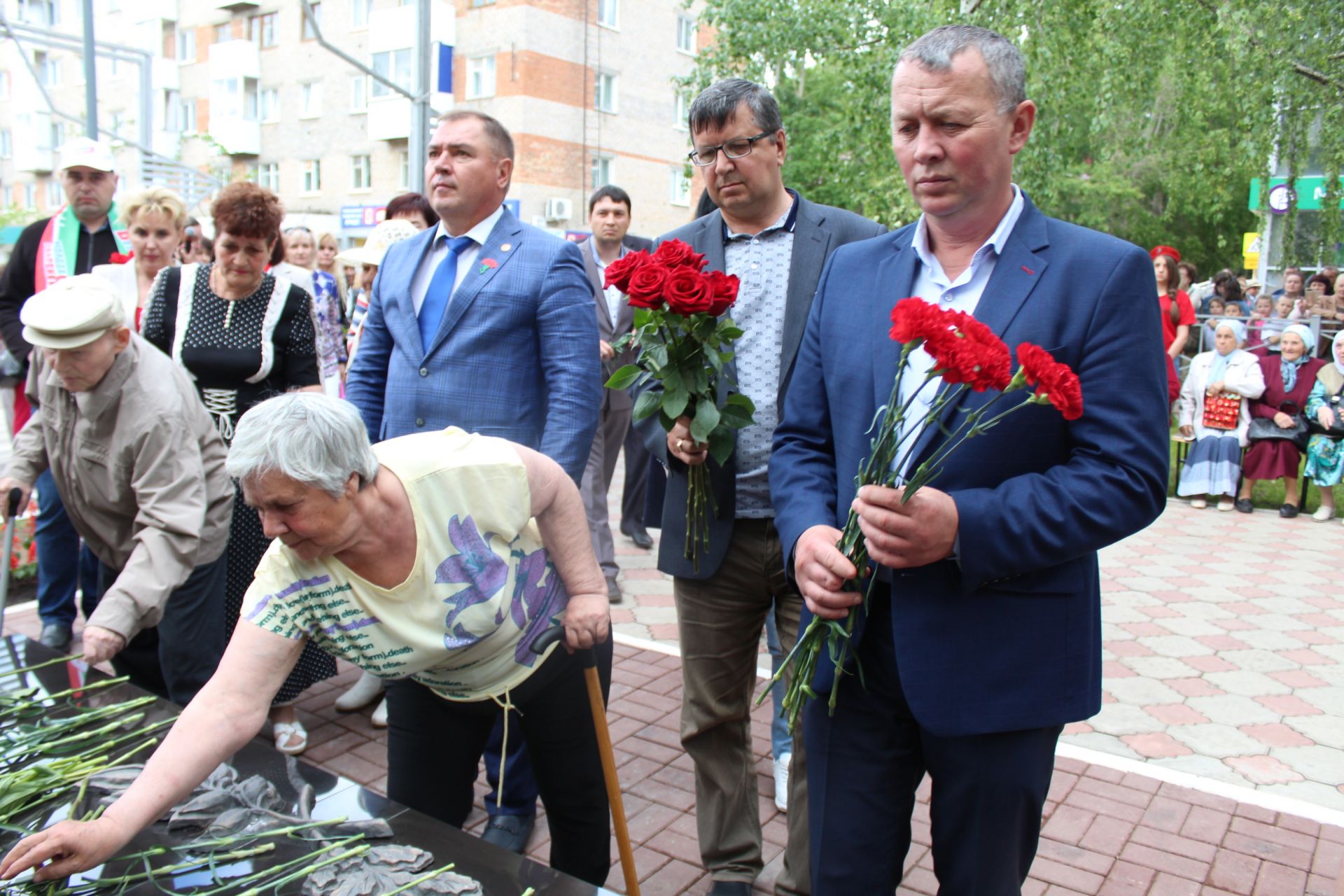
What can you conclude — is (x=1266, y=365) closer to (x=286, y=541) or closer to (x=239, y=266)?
(x=239, y=266)

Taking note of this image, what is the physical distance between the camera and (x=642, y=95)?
32812 mm

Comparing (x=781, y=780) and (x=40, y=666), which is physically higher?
(x=40, y=666)

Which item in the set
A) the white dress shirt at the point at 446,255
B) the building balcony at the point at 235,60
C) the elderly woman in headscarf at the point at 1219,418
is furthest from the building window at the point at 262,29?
the white dress shirt at the point at 446,255

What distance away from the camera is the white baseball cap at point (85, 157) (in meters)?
5.35

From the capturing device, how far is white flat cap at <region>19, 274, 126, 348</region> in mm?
3154

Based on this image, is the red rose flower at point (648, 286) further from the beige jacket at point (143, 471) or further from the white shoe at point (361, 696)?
the white shoe at point (361, 696)

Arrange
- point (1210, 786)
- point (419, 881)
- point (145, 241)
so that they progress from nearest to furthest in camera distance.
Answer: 1. point (419, 881)
2. point (1210, 786)
3. point (145, 241)

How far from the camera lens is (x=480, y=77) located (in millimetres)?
30234

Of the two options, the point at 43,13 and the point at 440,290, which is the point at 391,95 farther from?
the point at 440,290

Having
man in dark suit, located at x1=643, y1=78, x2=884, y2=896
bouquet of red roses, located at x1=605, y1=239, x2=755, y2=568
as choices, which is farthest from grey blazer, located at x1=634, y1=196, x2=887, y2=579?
bouquet of red roses, located at x1=605, y1=239, x2=755, y2=568

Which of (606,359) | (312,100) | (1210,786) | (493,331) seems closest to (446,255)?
(493,331)

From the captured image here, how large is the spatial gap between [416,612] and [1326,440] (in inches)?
358

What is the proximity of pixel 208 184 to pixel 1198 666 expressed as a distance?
74.6 feet

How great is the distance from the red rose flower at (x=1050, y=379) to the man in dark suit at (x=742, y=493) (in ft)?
4.06
